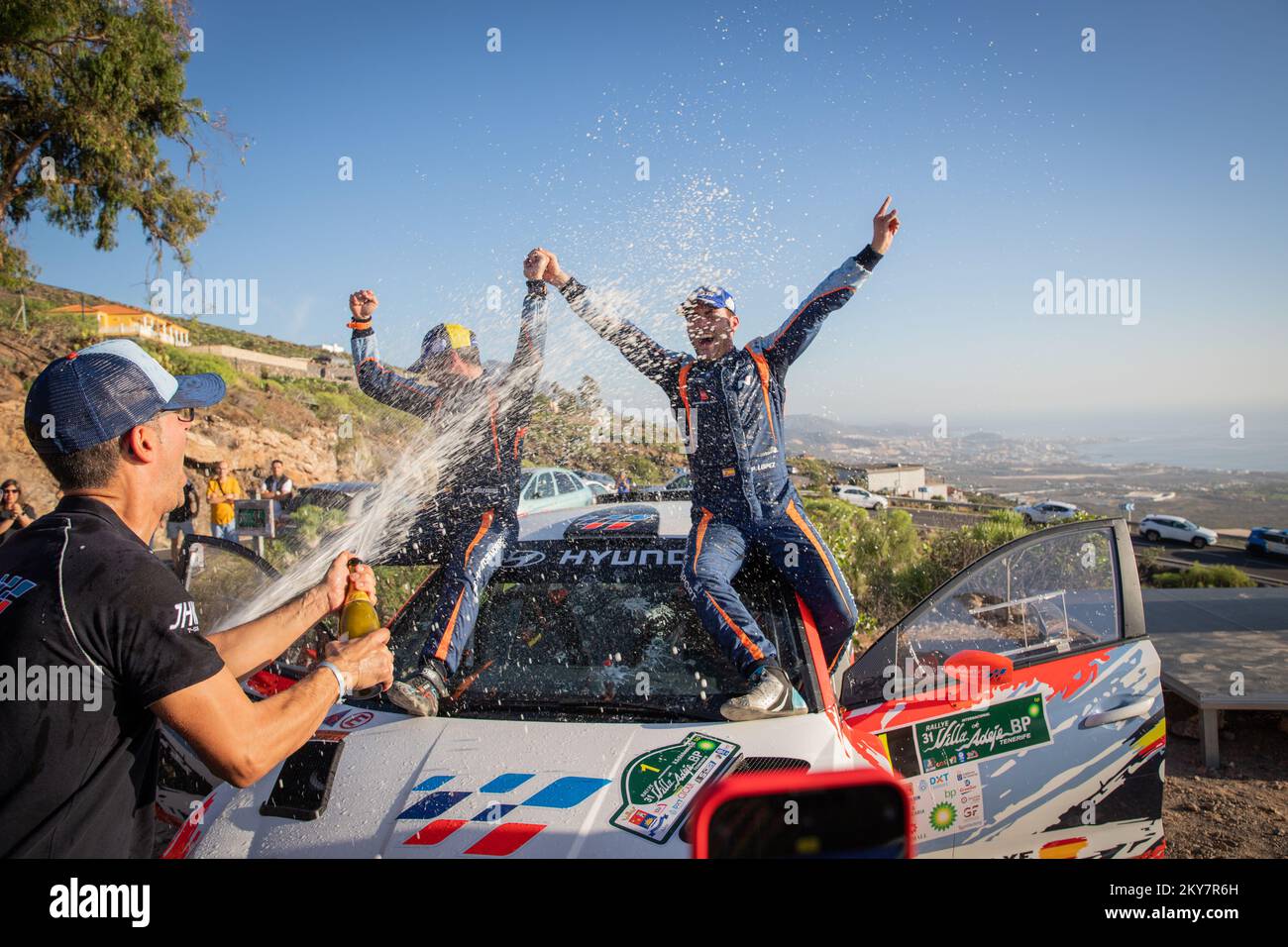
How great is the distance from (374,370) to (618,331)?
4.56 feet

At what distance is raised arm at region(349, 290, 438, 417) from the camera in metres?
3.90

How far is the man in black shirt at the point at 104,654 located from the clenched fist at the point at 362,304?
2248 millimetres

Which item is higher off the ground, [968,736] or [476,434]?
[476,434]

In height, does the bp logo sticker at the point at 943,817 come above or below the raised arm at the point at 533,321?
below

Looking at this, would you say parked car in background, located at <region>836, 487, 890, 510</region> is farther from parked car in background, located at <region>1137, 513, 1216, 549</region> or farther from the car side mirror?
the car side mirror

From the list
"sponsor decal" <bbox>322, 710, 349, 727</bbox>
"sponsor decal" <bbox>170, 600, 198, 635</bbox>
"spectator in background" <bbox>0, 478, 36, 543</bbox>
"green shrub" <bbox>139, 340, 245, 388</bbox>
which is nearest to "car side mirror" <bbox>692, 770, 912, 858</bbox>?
"sponsor decal" <bbox>170, 600, 198, 635</bbox>

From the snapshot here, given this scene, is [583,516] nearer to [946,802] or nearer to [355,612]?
Answer: [355,612]

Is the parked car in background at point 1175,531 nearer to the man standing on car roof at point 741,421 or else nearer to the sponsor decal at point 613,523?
the man standing on car roof at point 741,421

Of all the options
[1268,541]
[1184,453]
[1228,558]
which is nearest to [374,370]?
[1268,541]

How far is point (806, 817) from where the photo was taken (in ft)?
6.02

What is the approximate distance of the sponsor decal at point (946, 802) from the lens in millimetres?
2543

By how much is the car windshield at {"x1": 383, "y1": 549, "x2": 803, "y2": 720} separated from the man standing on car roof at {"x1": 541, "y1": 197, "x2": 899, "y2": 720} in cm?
19

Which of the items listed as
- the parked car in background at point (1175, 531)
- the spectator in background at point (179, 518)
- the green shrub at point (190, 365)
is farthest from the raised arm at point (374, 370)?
the parked car in background at point (1175, 531)

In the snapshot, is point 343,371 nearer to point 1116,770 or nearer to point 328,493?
point 328,493
